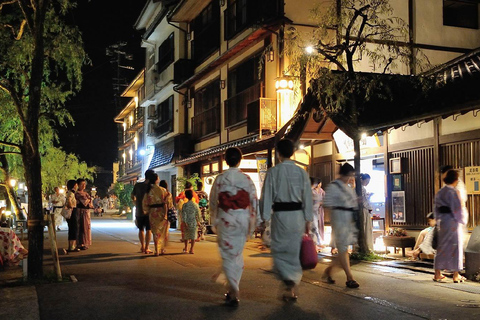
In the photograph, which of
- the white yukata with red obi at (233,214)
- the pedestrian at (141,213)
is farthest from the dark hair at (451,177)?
the pedestrian at (141,213)

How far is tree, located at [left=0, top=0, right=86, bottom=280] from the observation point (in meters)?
8.50

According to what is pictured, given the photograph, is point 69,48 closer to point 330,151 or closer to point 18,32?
point 18,32

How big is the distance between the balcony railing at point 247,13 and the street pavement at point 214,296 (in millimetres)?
10878

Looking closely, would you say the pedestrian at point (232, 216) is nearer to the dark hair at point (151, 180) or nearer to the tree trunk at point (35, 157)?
the tree trunk at point (35, 157)

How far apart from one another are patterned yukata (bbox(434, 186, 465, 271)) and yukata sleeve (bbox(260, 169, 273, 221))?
3326 mm

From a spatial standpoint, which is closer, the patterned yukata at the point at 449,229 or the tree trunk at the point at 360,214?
the patterned yukata at the point at 449,229

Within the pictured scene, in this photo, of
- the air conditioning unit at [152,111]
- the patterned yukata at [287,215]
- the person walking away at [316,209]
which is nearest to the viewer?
the patterned yukata at [287,215]

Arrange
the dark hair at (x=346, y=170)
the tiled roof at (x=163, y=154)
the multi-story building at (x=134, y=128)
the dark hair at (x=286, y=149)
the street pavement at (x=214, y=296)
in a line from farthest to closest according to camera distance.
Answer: the multi-story building at (x=134, y=128) < the tiled roof at (x=163, y=154) < the dark hair at (x=346, y=170) < the dark hair at (x=286, y=149) < the street pavement at (x=214, y=296)

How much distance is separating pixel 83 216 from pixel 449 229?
927cm

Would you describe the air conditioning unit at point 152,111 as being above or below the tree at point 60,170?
above

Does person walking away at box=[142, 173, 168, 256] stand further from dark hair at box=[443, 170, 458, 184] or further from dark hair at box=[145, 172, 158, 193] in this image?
dark hair at box=[443, 170, 458, 184]

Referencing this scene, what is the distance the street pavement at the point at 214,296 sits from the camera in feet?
19.7

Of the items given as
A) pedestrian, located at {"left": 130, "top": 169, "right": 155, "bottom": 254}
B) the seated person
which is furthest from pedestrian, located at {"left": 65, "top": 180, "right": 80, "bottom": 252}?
the seated person

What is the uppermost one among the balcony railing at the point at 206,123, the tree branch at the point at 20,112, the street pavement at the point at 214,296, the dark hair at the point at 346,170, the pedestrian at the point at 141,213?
the balcony railing at the point at 206,123
